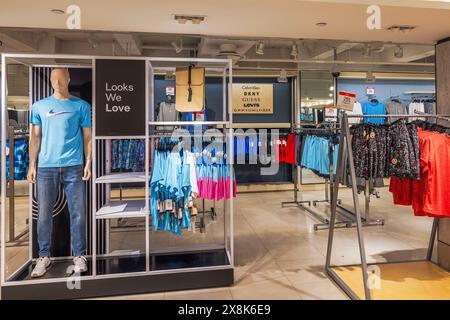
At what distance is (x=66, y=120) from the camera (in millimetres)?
3217

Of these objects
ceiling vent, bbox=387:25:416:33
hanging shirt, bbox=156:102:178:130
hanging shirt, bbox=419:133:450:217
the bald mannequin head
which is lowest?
hanging shirt, bbox=419:133:450:217

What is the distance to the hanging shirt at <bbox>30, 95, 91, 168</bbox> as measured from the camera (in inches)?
125

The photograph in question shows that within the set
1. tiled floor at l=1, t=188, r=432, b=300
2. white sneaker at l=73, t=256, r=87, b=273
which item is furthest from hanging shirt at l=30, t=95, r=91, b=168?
tiled floor at l=1, t=188, r=432, b=300

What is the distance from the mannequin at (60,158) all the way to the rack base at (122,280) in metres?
0.15

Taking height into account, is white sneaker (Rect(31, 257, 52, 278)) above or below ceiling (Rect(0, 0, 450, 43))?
below

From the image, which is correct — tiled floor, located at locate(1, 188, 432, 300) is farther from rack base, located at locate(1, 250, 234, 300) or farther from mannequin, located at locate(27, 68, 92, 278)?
mannequin, located at locate(27, 68, 92, 278)

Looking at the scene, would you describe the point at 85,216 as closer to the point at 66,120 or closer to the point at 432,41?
the point at 66,120

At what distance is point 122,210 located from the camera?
10.9 ft

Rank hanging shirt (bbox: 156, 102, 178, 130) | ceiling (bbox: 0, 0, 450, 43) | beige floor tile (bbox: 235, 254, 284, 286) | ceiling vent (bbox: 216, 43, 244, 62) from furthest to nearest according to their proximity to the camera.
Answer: hanging shirt (bbox: 156, 102, 178, 130) < ceiling vent (bbox: 216, 43, 244, 62) < beige floor tile (bbox: 235, 254, 284, 286) < ceiling (bbox: 0, 0, 450, 43)

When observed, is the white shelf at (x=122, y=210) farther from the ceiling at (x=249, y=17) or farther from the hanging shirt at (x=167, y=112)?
the hanging shirt at (x=167, y=112)

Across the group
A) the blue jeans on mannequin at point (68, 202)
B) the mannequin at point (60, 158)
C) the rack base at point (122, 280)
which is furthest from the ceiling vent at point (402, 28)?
the blue jeans on mannequin at point (68, 202)

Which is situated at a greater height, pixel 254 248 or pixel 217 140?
pixel 217 140
